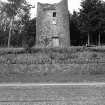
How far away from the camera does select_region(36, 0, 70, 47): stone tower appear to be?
40.2m

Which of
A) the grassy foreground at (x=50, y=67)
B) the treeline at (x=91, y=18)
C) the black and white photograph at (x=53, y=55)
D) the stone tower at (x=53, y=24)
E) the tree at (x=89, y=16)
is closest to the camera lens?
the black and white photograph at (x=53, y=55)

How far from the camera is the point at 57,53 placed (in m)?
23.0

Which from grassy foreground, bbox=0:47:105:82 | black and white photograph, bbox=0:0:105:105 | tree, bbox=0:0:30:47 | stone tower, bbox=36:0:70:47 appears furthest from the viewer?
tree, bbox=0:0:30:47

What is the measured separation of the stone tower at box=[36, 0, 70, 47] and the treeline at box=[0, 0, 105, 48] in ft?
9.65

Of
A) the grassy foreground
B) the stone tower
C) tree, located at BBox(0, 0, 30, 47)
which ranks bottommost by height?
the grassy foreground

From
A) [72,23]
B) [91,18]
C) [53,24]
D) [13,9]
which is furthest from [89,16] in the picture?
[13,9]

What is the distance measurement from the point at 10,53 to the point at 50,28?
1762 centimetres

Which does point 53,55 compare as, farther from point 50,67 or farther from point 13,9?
point 13,9

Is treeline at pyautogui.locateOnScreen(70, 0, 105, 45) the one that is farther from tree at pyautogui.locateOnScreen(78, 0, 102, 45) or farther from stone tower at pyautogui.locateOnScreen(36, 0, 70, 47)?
stone tower at pyautogui.locateOnScreen(36, 0, 70, 47)

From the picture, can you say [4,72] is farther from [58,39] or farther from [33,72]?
[58,39]

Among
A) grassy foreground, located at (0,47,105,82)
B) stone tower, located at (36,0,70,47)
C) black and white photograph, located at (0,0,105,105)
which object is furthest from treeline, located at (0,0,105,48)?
grassy foreground, located at (0,47,105,82)

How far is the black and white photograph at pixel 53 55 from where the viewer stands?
9711mm

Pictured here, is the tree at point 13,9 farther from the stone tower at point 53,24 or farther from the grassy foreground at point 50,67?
the grassy foreground at point 50,67

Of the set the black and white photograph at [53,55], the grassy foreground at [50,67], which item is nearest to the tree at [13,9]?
the black and white photograph at [53,55]
